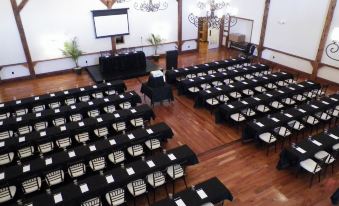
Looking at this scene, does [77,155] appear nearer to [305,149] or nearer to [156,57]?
[305,149]

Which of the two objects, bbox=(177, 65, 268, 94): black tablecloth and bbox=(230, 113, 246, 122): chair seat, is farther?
bbox=(177, 65, 268, 94): black tablecloth

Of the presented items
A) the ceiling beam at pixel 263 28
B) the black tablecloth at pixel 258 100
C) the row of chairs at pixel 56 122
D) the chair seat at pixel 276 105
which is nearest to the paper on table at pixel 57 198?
the row of chairs at pixel 56 122

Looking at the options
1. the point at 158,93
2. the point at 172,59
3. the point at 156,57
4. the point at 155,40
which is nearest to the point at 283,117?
the point at 158,93

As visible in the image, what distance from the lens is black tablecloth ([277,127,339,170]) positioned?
268 inches

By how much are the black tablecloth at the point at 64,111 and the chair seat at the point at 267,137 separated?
4.51m

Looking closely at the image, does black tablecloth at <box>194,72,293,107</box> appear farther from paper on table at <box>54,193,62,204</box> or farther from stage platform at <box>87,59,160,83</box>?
paper on table at <box>54,193,62,204</box>

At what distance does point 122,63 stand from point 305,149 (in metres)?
9.62

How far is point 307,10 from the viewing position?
12.9 meters

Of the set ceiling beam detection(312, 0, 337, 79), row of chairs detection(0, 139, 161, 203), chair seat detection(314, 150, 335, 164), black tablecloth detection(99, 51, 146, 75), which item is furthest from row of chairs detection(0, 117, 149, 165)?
ceiling beam detection(312, 0, 337, 79)

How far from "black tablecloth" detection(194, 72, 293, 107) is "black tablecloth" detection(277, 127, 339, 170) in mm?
3618

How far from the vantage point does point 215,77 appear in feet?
37.7

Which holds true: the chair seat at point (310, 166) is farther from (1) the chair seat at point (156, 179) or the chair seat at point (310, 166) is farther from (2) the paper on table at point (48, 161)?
(2) the paper on table at point (48, 161)

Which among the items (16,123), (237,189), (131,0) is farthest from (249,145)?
(131,0)

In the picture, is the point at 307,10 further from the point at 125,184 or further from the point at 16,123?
the point at 16,123
